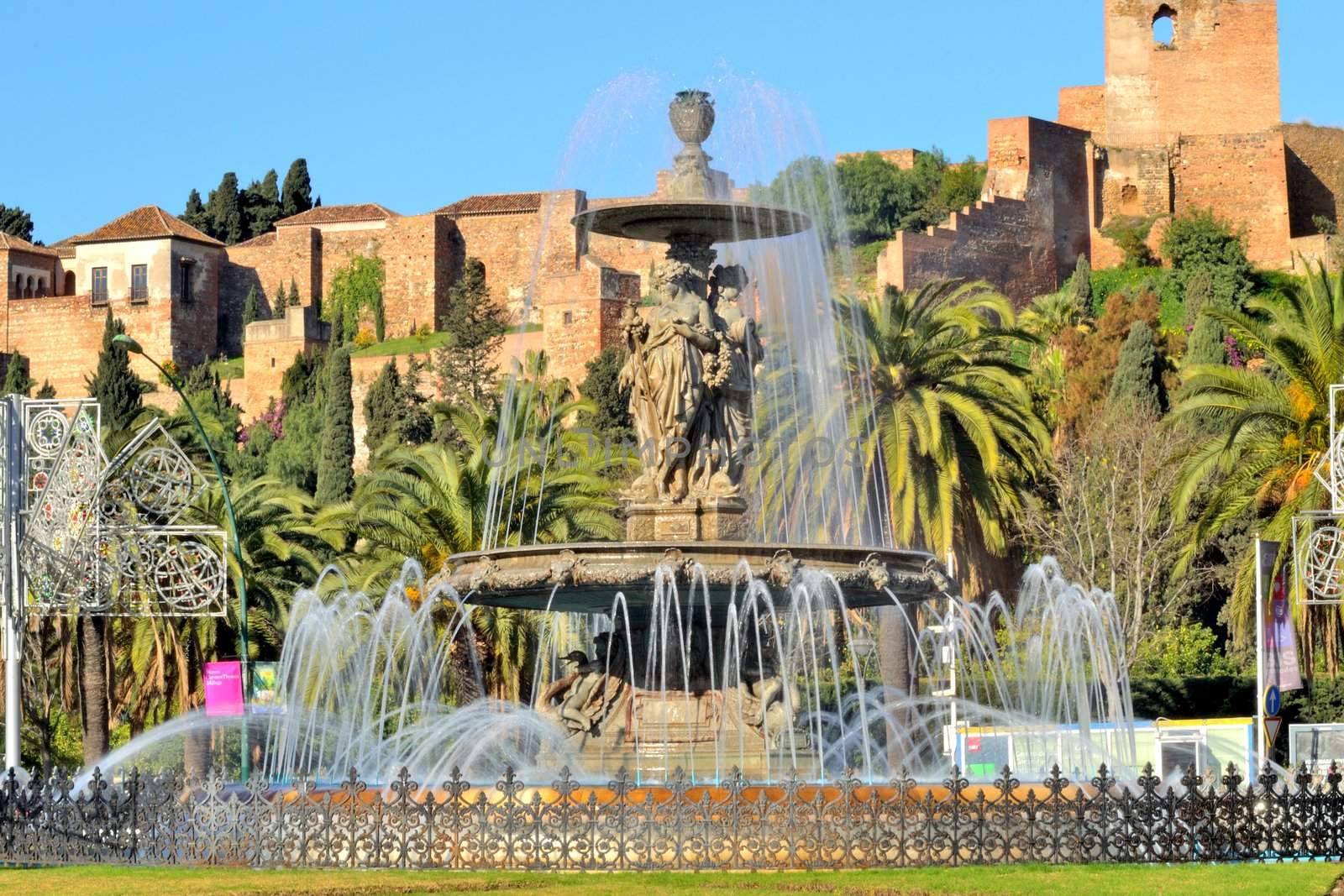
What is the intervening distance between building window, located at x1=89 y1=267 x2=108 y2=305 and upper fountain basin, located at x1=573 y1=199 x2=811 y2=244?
8513cm

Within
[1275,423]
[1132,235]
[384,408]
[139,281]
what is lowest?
[1275,423]

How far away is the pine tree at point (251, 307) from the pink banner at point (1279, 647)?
7763cm

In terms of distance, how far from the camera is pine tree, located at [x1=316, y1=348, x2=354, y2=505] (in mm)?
68625

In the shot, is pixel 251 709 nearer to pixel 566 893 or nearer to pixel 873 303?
pixel 873 303

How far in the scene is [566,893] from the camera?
13.9 m

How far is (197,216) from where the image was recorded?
118625 millimetres

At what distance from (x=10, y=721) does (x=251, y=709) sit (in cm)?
628

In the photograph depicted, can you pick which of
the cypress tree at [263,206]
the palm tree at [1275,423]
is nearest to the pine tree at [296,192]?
the cypress tree at [263,206]

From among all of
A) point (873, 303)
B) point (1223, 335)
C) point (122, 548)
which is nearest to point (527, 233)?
point (1223, 335)

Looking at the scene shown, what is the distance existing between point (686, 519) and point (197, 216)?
104m

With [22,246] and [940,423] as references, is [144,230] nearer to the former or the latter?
[22,246]

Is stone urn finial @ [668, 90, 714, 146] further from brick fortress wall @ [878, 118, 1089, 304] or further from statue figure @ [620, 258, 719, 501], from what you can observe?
brick fortress wall @ [878, 118, 1089, 304]

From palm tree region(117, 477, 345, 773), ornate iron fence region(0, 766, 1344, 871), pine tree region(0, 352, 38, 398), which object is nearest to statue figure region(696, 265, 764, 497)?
ornate iron fence region(0, 766, 1344, 871)

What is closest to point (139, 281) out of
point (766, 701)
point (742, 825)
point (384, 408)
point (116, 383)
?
point (116, 383)
